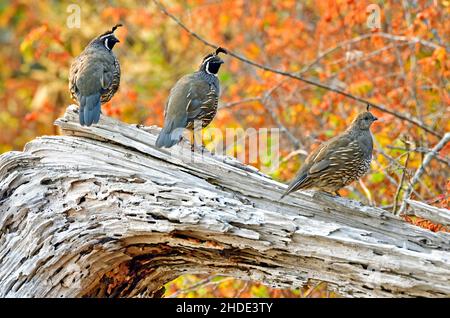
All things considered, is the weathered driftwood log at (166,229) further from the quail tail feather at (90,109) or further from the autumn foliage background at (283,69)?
the autumn foliage background at (283,69)

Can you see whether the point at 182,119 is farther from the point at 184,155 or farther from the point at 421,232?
the point at 421,232

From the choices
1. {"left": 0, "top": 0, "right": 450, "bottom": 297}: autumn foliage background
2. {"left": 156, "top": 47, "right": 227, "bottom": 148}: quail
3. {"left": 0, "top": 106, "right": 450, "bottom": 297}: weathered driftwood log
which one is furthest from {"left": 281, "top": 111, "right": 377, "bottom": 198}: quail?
{"left": 156, "top": 47, "right": 227, "bottom": 148}: quail

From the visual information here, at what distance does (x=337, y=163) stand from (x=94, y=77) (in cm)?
195

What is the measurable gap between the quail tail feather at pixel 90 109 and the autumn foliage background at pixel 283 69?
1957 millimetres

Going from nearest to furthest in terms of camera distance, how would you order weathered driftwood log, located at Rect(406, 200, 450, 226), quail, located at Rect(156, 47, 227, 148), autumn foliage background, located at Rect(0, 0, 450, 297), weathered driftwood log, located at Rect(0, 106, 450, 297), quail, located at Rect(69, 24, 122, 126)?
weathered driftwood log, located at Rect(0, 106, 450, 297)
weathered driftwood log, located at Rect(406, 200, 450, 226)
quail, located at Rect(69, 24, 122, 126)
quail, located at Rect(156, 47, 227, 148)
autumn foliage background, located at Rect(0, 0, 450, 297)

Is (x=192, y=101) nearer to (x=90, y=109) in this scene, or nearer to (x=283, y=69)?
(x=90, y=109)

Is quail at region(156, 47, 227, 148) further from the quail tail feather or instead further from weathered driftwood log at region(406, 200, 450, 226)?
weathered driftwood log at region(406, 200, 450, 226)

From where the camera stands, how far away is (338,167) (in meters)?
5.61

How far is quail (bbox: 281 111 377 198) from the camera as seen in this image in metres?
5.47

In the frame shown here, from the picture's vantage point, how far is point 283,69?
9.77 metres

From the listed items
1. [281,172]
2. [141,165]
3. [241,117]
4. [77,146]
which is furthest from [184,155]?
[241,117]

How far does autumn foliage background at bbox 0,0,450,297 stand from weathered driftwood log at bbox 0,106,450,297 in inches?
41.1

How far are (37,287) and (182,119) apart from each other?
1721 millimetres

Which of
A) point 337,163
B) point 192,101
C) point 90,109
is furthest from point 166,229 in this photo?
point 192,101
